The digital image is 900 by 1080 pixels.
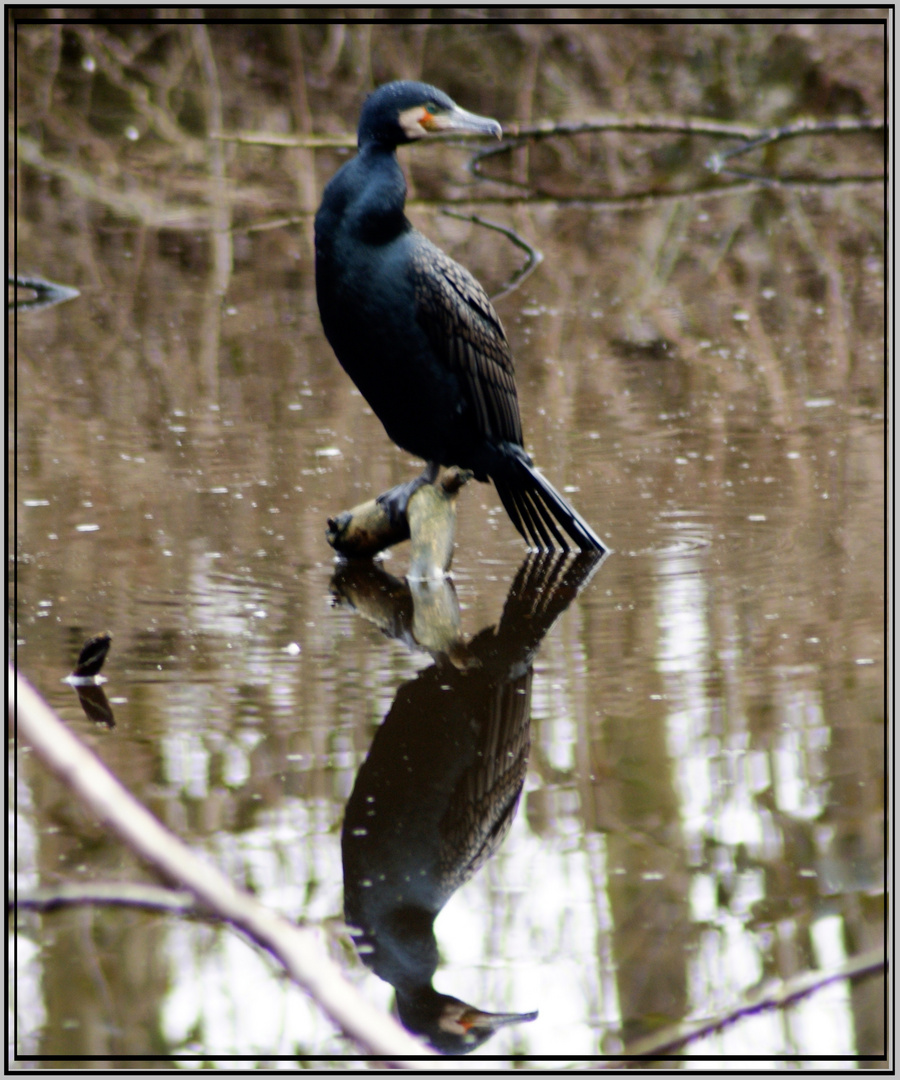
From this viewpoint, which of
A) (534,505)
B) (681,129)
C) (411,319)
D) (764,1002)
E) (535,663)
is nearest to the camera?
(764,1002)

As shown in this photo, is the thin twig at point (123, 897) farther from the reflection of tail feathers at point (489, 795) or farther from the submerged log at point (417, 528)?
the submerged log at point (417, 528)

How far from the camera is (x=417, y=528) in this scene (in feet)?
13.6

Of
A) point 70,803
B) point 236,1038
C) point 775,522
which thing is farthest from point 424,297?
point 236,1038

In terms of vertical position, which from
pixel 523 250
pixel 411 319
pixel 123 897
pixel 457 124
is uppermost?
pixel 523 250

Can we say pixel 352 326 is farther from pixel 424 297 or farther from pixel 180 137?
pixel 180 137

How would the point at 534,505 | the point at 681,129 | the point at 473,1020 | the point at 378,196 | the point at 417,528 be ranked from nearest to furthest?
1. the point at 473,1020
2. the point at 378,196
3. the point at 417,528
4. the point at 534,505
5. the point at 681,129

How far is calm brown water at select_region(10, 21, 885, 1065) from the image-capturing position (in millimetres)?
2275

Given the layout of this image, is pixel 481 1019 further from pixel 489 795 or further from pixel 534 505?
pixel 534 505

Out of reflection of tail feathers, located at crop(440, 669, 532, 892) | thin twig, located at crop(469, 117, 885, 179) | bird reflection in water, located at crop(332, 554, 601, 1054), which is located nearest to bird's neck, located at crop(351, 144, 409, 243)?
bird reflection in water, located at crop(332, 554, 601, 1054)

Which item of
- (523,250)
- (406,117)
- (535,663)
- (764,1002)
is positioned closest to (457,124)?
(406,117)

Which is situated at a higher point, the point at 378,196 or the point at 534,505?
the point at 378,196

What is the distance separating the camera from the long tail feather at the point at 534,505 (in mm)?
4305

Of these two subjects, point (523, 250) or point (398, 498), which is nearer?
point (398, 498)

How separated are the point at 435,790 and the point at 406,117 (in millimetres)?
1998
